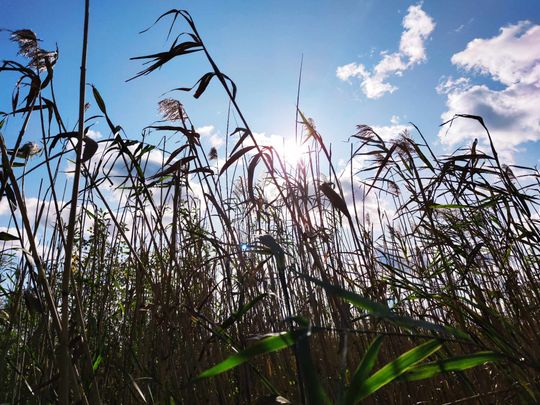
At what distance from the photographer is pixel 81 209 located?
6.98 feet

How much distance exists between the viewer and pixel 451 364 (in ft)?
2.06

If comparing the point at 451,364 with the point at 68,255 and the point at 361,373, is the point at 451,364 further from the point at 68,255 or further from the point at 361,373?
the point at 68,255

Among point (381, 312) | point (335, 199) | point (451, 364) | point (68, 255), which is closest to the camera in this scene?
point (381, 312)

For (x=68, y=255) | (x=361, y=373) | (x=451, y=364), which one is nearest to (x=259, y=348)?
(x=361, y=373)

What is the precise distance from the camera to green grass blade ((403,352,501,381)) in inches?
23.9

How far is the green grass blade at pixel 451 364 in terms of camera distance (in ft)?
1.99

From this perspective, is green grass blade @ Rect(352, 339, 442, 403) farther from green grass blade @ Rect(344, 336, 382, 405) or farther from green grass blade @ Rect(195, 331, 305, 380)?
green grass blade @ Rect(195, 331, 305, 380)

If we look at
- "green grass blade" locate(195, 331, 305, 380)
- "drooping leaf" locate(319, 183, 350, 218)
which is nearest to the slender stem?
"green grass blade" locate(195, 331, 305, 380)

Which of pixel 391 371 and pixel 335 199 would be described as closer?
pixel 391 371

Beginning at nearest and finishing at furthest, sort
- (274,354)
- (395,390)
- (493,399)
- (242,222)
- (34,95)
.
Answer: (34,95) < (493,399) < (395,390) < (274,354) < (242,222)

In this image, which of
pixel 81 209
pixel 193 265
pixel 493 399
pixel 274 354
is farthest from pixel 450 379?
pixel 81 209

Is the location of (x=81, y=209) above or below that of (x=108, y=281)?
above

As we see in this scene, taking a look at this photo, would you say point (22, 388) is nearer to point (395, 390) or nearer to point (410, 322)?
point (395, 390)

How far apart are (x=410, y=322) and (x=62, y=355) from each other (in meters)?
0.85
